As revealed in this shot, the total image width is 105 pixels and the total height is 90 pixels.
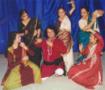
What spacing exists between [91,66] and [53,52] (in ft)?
1.06

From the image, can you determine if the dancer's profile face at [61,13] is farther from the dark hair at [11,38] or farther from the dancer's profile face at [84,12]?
the dark hair at [11,38]

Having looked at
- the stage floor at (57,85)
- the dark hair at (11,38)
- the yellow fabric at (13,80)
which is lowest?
the stage floor at (57,85)

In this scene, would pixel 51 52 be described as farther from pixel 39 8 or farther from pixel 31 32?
pixel 39 8

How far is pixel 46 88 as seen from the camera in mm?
2660

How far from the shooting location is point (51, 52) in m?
2.85

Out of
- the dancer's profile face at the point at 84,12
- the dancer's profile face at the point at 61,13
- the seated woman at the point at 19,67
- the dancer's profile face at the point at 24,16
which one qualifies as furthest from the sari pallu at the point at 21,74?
the dancer's profile face at the point at 84,12

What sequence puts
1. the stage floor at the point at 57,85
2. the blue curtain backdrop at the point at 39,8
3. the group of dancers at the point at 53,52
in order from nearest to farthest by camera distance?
the stage floor at the point at 57,85 → the group of dancers at the point at 53,52 → the blue curtain backdrop at the point at 39,8

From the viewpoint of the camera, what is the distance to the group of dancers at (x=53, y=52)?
A: 276cm

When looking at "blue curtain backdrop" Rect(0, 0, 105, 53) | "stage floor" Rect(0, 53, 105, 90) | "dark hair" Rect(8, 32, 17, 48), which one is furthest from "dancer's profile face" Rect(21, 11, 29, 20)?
"stage floor" Rect(0, 53, 105, 90)

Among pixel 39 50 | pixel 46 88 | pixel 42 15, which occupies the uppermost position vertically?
pixel 42 15

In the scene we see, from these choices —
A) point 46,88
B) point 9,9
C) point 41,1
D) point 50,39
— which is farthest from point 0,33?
point 46,88

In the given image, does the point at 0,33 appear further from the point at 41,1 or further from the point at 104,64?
the point at 104,64

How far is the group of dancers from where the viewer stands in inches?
109

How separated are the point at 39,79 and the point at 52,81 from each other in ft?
0.34
